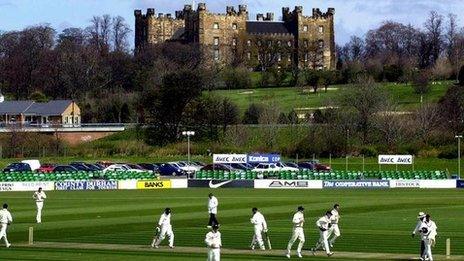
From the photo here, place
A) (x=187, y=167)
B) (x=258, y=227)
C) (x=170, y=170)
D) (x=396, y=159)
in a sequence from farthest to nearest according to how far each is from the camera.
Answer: (x=170, y=170) → (x=187, y=167) → (x=396, y=159) → (x=258, y=227)

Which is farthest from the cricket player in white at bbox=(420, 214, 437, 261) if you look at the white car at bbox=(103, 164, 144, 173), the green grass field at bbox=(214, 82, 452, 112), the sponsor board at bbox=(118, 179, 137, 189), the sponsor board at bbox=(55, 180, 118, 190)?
the green grass field at bbox=(214, 82, 452, 112)

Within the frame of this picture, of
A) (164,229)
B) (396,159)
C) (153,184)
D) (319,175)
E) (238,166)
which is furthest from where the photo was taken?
(238,166)

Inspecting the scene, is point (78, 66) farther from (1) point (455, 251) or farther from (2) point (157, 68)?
(1) point (455, 251)

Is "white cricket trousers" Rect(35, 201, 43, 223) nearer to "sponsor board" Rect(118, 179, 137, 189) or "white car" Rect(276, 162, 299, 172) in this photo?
"sponsor board" Rect(118, 179, 137, 189)

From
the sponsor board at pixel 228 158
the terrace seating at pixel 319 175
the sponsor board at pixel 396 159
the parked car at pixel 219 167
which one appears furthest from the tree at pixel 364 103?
the sponsor board at pixel 228 158

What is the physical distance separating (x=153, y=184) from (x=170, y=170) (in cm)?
1434

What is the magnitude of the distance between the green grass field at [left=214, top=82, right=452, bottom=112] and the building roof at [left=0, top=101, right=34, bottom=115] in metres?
25.6

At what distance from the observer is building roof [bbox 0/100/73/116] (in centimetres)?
16375

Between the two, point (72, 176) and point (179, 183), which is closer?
point (72, 176)

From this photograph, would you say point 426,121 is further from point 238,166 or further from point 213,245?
point 213,245

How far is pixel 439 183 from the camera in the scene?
9694 cm

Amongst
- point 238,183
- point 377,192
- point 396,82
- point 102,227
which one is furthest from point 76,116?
point 102,227

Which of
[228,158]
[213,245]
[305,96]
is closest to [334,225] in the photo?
[213,245]

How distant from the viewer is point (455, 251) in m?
47.2
